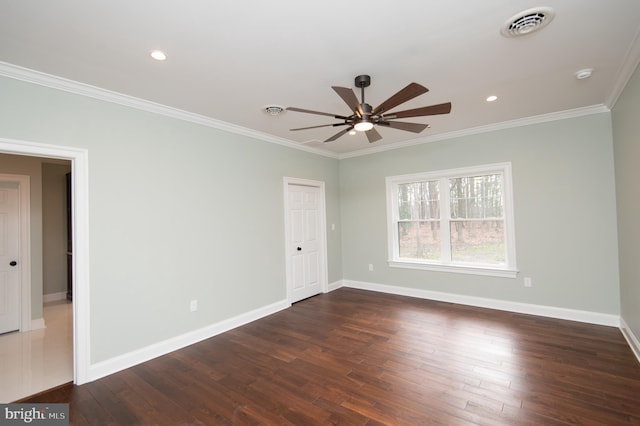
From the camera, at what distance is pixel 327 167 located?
575 centimetres

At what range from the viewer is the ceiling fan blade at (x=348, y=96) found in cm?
204

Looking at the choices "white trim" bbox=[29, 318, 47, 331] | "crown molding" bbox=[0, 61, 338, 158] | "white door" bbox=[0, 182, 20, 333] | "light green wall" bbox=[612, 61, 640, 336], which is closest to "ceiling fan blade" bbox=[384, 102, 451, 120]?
"light green wall" bbox=[612, 61, 640, 336]

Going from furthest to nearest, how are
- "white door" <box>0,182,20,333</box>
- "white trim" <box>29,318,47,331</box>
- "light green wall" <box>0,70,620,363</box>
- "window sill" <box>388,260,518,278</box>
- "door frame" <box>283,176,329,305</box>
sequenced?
"door frame" <box>283,176,329,305</box> → "window sill" <box>388,260,518,278</box> → "white trim" <box>29,318,47,331</box> → "white door" <box>0,182,20,333</box> → "light green wall" <box>0,70,620,363</box>

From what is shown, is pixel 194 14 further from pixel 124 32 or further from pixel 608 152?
pixel 608 152

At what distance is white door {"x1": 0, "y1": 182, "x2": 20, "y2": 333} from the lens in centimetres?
384

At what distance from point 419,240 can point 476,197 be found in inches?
45.8

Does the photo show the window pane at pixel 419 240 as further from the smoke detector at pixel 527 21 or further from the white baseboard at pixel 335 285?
the smoke detector at pixel 527 21

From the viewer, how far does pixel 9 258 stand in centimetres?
388

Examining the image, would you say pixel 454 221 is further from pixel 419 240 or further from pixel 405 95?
pixel 405 95

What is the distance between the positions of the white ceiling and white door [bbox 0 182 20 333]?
2.55 meters

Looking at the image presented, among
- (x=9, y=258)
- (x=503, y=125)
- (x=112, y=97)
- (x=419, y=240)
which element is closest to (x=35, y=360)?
(x=9, y=258)

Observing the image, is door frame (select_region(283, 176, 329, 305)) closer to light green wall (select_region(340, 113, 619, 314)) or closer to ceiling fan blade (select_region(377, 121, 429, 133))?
light green wall (select_region(340, 113, 619, 314))

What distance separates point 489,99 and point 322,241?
3.44 m

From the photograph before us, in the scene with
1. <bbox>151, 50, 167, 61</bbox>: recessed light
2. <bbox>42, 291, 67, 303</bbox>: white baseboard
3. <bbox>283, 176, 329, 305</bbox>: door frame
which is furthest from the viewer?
<bbox>42, 291, 67, 303</bbox>: white baseboard
